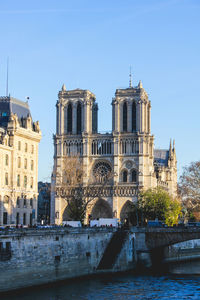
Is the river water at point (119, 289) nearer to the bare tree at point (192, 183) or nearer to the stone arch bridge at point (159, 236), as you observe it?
the stone arch bridge at point (159, 236)

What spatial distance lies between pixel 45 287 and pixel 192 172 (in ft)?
165

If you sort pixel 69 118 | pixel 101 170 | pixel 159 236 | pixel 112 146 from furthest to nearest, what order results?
1. pixel 69 118
2. pixel 101 170
3. pixel 112 146
4. pixel 159 236

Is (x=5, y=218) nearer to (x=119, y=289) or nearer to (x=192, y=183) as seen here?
(x=192, y=183)

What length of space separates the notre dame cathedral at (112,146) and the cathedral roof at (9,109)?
30264 millimetres

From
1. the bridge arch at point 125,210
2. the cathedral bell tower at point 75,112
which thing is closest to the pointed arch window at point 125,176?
the bridge arch at point 125,210

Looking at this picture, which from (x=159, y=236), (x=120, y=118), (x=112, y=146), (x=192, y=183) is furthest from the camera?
(x=120, y=118)

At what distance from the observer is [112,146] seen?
146250mm

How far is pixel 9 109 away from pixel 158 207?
119ft

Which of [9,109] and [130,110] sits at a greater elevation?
[130,110]

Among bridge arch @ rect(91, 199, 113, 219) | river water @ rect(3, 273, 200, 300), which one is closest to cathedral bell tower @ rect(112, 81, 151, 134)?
bridge arch @ rect(91, 199, 113, 219)

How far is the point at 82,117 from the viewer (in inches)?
5881

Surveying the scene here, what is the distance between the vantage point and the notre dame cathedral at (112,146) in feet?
470

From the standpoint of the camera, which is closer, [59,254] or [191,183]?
[59,254]

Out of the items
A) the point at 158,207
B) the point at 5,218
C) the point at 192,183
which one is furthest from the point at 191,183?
the point at 5,218
